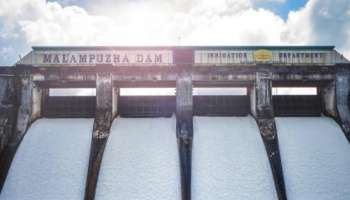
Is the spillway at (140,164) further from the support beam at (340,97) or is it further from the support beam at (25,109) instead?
the support beam at (340,97)

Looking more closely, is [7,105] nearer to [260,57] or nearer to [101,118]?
[101,118]

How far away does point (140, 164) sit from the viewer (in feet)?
46.8

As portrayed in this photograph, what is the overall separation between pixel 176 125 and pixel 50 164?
803 cm

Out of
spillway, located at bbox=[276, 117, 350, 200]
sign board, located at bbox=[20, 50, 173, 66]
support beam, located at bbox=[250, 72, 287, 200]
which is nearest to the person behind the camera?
spillway, located at bbox=[276, 117, 350, 200]

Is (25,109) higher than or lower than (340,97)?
lower

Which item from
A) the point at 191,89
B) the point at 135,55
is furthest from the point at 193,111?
the point at 135,55

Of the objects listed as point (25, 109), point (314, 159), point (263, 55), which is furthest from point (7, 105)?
point (314, 159)

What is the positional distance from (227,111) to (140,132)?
6611 mm

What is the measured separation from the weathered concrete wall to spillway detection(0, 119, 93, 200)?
1356 millimetres

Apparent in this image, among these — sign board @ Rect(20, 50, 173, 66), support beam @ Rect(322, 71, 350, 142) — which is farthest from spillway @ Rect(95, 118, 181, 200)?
support beam @ Rect(322, 71, 350, 142)

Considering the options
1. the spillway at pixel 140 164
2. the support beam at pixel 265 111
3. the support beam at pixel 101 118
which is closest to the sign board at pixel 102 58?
the support beam at pixel 101 118

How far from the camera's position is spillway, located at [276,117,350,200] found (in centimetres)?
1351

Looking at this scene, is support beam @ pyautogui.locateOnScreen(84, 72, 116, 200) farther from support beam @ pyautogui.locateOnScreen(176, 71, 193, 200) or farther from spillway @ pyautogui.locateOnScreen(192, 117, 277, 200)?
spillway @ pyautogui.locateOnScreen(192, 117, 277, 200)

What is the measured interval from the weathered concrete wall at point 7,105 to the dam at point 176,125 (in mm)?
69
